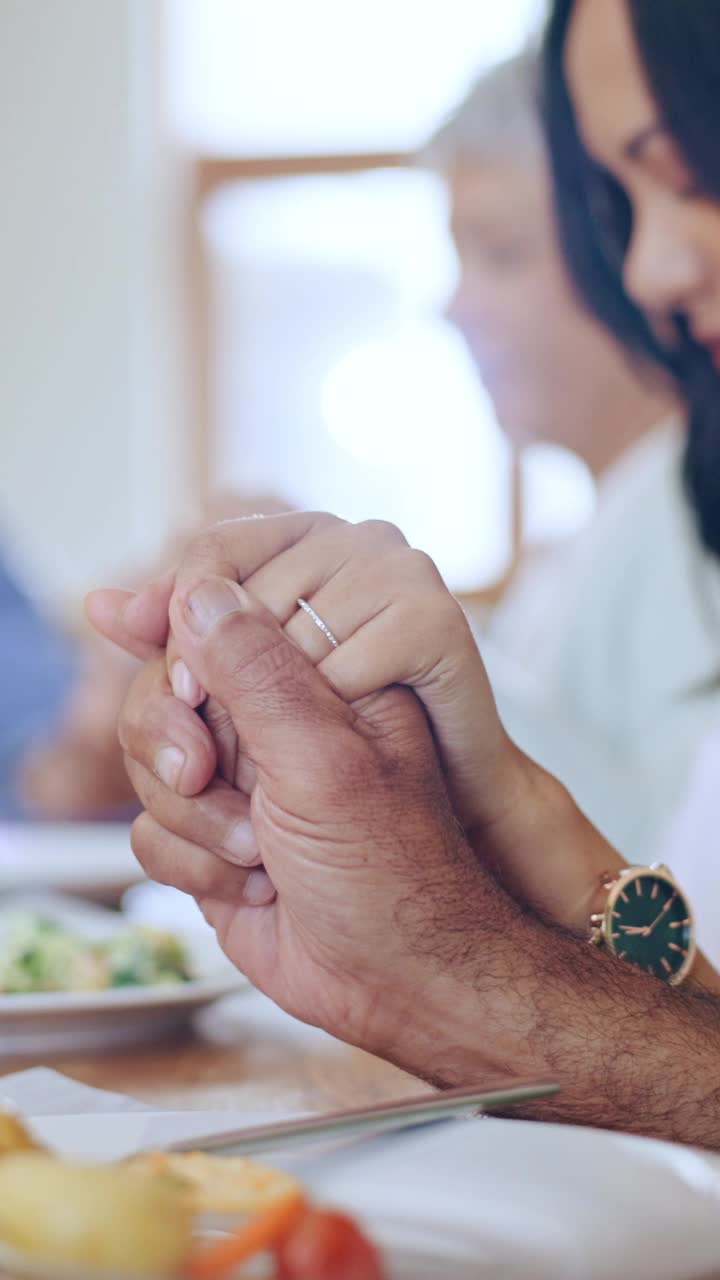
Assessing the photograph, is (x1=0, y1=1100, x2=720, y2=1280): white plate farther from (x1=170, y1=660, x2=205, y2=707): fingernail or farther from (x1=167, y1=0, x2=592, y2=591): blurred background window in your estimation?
(x1=167, y1=0, x2=592, y2=591): blurred background window

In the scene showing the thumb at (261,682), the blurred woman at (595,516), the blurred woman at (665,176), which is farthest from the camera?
the blurred woman at (595,516)

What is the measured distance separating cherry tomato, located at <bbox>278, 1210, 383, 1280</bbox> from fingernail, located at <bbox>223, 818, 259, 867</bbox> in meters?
0.25

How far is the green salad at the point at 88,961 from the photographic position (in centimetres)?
77

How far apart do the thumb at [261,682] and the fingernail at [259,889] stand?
3.1 inches

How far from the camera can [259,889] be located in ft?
1.81

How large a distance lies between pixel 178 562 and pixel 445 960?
0.18 metres

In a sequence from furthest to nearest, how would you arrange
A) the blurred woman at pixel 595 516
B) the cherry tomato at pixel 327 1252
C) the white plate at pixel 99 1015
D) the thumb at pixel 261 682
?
the blurred woman at pixel 595 516
the white plate at pixel 99 1015
the thumb at pixel 261 682
the cherry tomato at pixel 327 1252

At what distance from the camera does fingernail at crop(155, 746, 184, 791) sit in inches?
21.1


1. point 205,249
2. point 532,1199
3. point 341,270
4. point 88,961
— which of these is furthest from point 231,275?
point 532,1199

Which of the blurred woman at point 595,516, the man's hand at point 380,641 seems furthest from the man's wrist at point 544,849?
the blurred woman at point 595,516

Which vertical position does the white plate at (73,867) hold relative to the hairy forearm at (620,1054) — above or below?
below

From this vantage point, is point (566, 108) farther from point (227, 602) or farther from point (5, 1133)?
point (5, 1133)

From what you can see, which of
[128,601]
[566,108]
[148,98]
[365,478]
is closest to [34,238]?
[148,98]

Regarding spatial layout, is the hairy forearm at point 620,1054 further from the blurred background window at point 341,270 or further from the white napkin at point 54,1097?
the blurred background window at point 341,270
